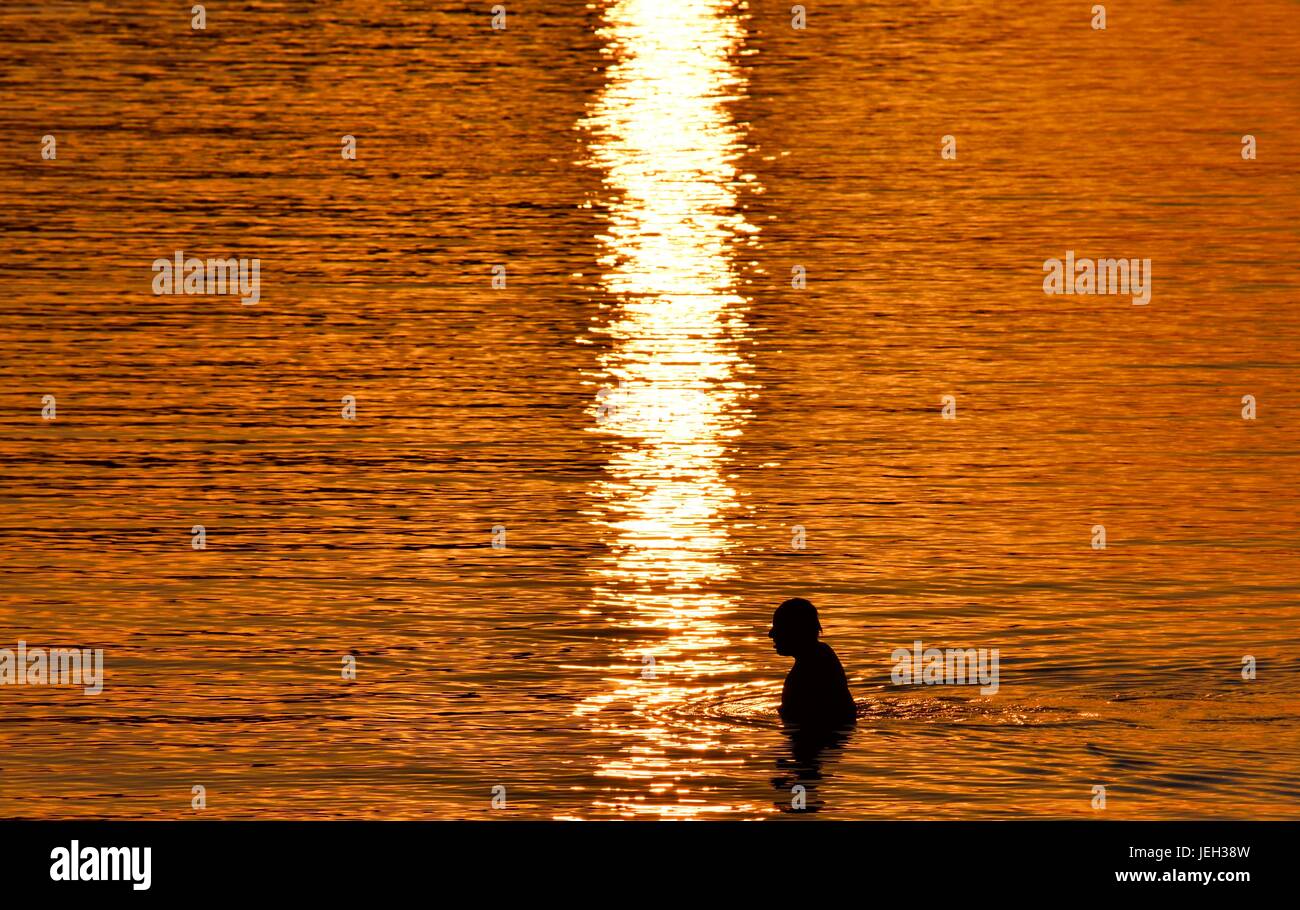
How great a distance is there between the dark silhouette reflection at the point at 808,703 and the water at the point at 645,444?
0.39ft

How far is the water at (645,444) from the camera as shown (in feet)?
61.7

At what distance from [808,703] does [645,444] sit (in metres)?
10.9

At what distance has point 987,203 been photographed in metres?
43.6

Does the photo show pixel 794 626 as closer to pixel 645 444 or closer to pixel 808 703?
pixel 808 703

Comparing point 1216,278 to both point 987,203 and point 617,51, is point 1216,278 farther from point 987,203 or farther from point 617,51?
point 617,51

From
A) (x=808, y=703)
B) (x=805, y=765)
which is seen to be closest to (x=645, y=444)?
(x=808, y=703)

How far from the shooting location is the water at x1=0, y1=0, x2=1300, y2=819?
18.8m

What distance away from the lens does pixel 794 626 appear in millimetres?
17906

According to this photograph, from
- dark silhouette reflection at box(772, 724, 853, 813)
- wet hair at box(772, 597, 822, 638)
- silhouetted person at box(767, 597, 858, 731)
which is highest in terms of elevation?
wet hair at box(772, 597, 822, 638)

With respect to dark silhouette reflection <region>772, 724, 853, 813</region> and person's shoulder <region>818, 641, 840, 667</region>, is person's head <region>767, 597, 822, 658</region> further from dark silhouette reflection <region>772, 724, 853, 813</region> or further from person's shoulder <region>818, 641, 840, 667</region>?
dark silhouette reflection <region>772, 724, 853, 813</region>

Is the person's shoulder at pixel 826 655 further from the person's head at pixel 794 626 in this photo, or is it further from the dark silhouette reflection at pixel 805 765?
the dark silhouette reflection at pixel 805 765

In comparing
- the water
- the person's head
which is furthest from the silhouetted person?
the water

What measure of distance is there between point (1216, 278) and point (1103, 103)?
57.1 ft
